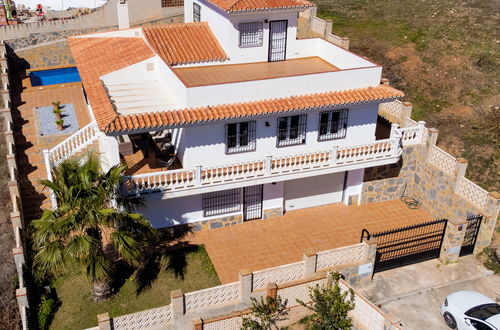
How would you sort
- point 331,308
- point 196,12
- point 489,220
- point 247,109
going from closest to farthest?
1. point 331,308
2. point 247,109
3. point 489,220
4. point 196,12

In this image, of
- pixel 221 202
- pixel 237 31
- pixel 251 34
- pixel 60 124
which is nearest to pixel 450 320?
pixel 221 202

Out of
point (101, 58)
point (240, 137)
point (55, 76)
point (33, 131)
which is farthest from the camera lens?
point (55, 76)

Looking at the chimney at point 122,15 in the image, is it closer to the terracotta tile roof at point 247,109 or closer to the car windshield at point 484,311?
the terracotta tile roof at point 247,109

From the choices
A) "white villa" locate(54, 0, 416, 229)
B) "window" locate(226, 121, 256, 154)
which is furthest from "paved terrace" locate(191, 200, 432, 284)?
"window" locate(226, 121, 256, 154)

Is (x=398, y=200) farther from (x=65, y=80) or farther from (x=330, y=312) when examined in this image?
(x=65, y=80)

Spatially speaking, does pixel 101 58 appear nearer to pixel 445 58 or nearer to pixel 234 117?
pixel 234 117

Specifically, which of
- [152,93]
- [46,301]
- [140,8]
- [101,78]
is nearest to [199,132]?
[152,93]

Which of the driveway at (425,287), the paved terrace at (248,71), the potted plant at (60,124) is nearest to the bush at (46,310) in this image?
the paved terrace at (248,71)
